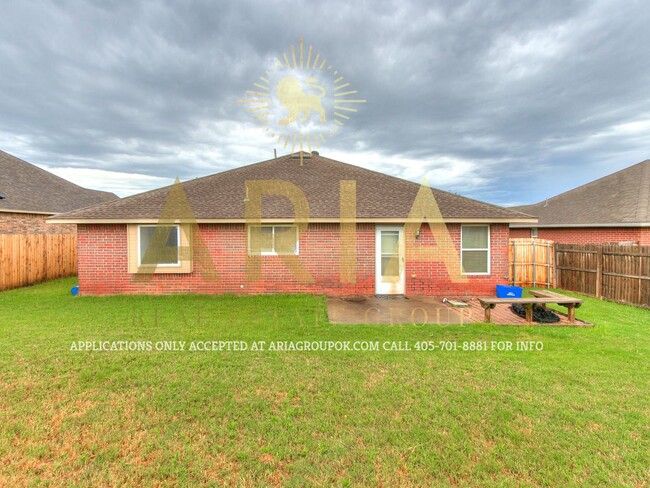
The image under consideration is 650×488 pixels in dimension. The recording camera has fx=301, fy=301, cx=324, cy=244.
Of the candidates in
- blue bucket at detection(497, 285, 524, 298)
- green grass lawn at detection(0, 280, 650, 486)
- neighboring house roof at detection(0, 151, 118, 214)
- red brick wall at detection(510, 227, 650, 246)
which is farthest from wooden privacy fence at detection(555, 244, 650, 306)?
neighboring house roof at detection(0, 151, 118, 214)

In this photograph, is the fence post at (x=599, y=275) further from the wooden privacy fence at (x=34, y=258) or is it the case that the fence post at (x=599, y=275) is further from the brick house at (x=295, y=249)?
the wooden privacy fence at (x=34, y=258)

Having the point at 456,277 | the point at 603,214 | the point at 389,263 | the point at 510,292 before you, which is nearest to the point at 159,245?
the point at 389,263

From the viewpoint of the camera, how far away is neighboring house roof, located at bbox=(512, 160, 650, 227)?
1348cm

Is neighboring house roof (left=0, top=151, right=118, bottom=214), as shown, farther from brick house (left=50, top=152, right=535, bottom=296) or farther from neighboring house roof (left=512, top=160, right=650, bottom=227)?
neighboring house roof (left=512, top=160, right=650, bottom=227)

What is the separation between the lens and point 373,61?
1216 centimetres

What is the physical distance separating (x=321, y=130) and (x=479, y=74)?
8.56 meters

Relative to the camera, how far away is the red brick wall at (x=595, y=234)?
1300 cm

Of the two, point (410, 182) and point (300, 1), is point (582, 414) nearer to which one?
point (410, 182)

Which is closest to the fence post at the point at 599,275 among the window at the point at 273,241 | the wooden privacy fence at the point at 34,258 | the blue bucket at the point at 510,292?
the blue bucket at the point at 510,292

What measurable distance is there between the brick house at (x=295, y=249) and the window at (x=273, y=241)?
3cm

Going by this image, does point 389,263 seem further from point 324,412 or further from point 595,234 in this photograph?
point 595,234

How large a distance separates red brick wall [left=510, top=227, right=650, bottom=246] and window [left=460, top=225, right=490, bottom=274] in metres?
8.08

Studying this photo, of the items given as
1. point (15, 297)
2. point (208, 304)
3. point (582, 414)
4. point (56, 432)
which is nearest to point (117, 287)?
point (15, 297)

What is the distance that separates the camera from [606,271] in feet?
31.4
